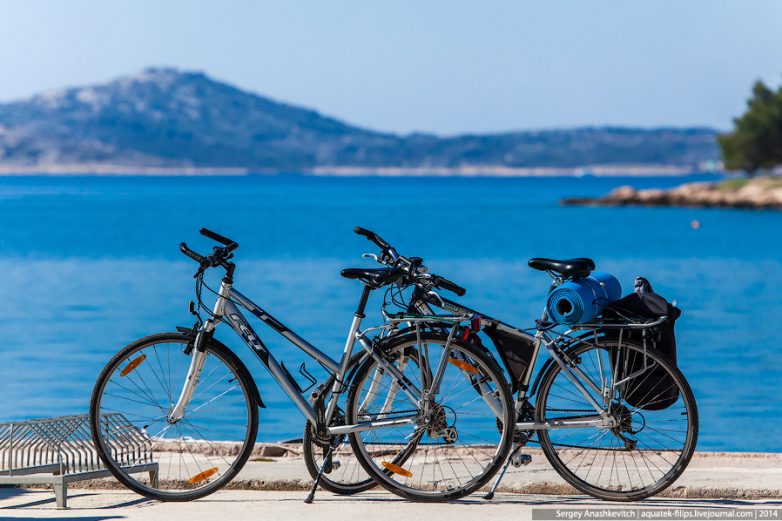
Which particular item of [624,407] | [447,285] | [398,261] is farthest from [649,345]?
[398,261]

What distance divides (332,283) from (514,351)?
29.6 meters

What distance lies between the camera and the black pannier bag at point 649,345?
5.88 meters

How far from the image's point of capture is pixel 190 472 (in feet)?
22.1

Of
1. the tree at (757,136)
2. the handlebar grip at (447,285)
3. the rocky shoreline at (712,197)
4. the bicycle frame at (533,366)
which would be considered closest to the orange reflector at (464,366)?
the bicycle frame at (533,366)

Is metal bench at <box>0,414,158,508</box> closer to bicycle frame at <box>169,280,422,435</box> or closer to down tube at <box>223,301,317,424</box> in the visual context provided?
Answer: bicycle frame at <box>169,280,422,435</box>

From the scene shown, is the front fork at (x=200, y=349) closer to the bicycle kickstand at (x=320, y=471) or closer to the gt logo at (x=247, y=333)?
the gt logo at (x=247, y=333)

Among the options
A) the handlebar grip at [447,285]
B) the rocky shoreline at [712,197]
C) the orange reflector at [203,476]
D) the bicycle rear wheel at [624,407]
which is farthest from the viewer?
the rocky shoreline at [712,197]

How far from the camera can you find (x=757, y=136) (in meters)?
102

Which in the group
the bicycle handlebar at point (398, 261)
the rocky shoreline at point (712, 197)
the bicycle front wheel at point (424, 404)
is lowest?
the rocky shoreline at point (712, 197)

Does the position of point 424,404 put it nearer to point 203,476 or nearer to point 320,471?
point 320,471

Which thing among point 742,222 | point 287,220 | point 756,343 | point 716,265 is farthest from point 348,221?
point 756,343

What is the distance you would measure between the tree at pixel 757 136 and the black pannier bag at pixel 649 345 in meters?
100

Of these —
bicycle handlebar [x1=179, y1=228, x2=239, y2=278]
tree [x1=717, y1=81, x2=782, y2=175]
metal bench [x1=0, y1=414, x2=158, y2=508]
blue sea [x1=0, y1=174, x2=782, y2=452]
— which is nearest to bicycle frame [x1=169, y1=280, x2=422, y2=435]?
bicycle handlebar [x1=179, y1=228, x2=239, y2=278]

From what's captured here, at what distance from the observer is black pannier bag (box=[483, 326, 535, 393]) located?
6035 mm
